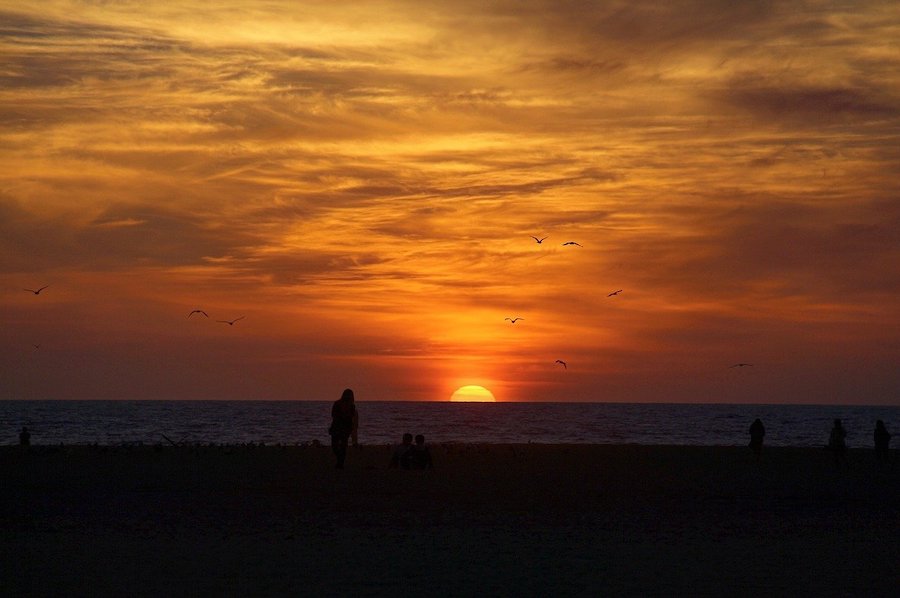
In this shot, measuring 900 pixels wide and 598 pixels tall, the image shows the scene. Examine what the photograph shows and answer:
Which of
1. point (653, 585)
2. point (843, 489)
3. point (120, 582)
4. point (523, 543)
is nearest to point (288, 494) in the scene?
point (523, 543)

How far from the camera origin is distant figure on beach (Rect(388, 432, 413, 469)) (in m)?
25.9

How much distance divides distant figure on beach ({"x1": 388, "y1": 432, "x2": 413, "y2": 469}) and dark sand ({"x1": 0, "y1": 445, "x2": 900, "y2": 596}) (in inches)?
17.6

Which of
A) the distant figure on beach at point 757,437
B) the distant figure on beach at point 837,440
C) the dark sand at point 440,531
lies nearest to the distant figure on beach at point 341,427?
the dark sand at point 440,531

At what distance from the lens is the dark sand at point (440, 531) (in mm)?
10797

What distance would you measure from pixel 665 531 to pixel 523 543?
8.13 feet

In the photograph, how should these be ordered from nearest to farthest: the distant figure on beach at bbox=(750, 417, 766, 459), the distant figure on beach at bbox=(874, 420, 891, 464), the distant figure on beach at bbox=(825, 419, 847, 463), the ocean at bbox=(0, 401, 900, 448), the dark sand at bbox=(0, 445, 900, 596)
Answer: the dark sand at bbox=(0, 445, 900, 596)
the distant figure on beach at bbox=(825, 419, 847, 463)
the distant figure on beach at bbox=(750, 417, 766, 459)
the distant figure on beach at bbox=(874, 420, 891, 464)
the ocean at bbox=(0, 401, 900, 448)

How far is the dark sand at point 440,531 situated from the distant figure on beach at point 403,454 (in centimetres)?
45

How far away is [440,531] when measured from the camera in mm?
14508

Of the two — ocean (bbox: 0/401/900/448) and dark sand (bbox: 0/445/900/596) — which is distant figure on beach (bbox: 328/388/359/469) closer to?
dark sand (bbox: 0/445/900/596)

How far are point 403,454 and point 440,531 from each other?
11.5 meters

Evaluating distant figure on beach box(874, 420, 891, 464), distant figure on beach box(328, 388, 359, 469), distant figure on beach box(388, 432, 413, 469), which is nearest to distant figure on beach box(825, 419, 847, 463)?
distant figure on beach box(874, 420, 891, 464)

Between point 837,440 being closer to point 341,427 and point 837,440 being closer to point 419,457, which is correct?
point 419,457

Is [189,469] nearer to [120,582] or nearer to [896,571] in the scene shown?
[120,582]

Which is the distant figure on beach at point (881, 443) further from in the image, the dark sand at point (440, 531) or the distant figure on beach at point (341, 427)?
the distant figure on beach at point (341, 427)
